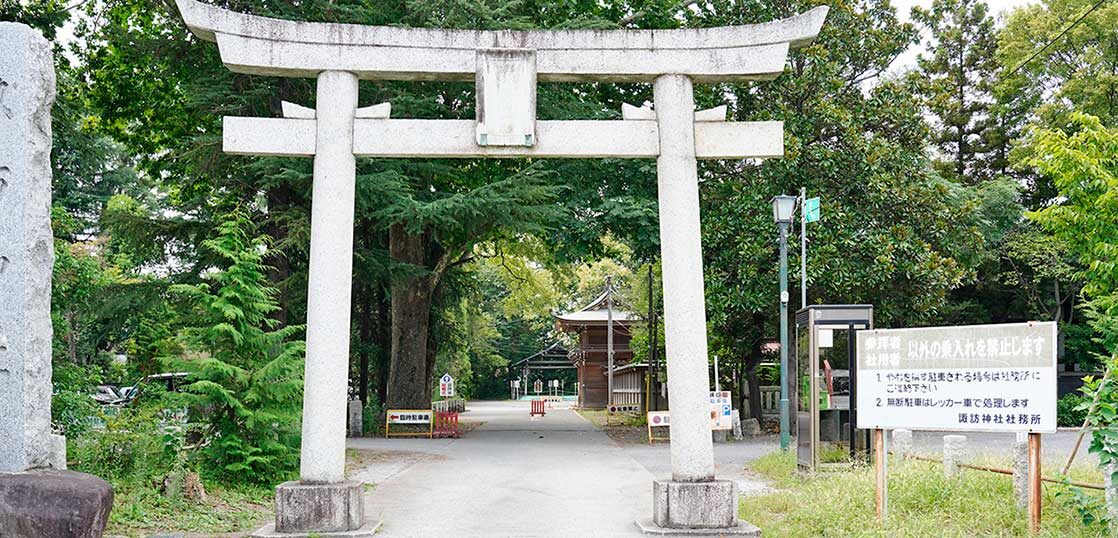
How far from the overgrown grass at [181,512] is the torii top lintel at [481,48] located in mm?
4915

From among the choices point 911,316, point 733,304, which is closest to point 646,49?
point 733,304

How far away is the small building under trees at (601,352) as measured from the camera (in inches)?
1666

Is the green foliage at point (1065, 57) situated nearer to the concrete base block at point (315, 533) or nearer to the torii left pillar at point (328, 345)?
the torii left pillar at point (328, 345)

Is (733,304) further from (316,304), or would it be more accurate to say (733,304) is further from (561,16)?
(316,304)

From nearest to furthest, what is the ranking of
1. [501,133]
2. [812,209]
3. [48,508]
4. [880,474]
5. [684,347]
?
1. [48,508]
2. [880,474]
3. [684,347]
4. [501,133]
5. [812,209]

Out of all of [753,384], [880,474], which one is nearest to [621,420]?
[753,384]

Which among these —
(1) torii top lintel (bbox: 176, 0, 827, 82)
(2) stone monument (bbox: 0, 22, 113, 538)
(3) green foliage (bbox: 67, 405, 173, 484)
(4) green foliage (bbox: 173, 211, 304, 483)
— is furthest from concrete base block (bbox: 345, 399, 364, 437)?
(2) stone monument (bbox: 0, 22, 113, 538)

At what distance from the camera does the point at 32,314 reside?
7.73 metres

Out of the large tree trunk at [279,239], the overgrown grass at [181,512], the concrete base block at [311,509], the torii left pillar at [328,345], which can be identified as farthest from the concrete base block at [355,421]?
the concrete base block at [311,509]

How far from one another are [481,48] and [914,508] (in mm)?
6558

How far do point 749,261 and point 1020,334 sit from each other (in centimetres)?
1411

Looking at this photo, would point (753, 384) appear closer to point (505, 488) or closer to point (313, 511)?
point (505, 488)

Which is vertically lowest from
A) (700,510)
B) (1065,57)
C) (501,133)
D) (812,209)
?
(700,510)

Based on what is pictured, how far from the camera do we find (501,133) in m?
9.94
